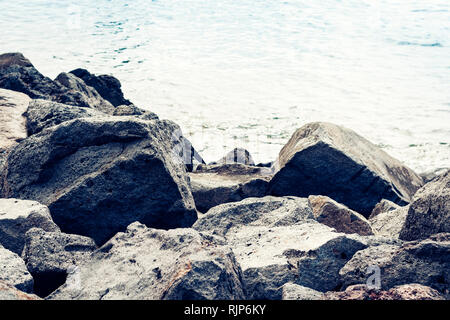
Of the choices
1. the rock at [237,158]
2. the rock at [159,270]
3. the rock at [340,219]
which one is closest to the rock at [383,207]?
the rock at [340,219]

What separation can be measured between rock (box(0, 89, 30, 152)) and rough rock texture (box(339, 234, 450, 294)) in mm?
3803

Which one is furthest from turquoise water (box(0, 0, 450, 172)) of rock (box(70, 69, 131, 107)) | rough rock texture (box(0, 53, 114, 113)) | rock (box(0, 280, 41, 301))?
rock (box(0, 280, 41, 301))

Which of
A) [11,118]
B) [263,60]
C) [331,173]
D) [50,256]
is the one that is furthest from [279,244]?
[263,60]

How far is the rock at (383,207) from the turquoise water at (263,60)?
4.10 meters

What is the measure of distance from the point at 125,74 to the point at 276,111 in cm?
544

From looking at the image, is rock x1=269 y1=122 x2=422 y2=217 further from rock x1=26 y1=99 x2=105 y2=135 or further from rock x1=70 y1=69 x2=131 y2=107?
rock x1=70 y1=69 x2=131 y2=107

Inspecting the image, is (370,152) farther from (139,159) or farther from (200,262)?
(200,262)

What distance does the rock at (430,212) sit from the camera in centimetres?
388

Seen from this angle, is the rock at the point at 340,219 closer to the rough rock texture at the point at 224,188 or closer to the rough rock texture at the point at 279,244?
the rough rock texture at the point at 279,244

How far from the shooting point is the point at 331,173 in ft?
20.3

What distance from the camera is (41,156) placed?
15.4 feet

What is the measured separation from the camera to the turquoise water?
500 inches

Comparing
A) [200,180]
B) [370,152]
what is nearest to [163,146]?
[200,180]

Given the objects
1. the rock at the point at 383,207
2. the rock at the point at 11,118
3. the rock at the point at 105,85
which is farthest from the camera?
the rock at the point at 105,85
